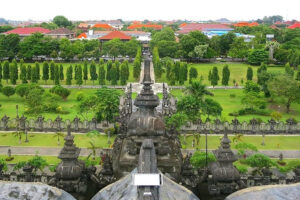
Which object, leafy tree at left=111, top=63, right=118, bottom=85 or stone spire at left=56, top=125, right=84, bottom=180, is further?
leafy tree at left=111, top=63, right=118, bottom=85

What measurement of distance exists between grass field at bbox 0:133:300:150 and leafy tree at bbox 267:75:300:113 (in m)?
9.26

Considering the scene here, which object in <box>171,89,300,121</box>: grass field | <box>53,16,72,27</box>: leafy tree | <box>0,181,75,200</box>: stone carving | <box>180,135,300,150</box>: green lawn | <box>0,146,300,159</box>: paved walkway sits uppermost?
<box>53,16,72,27</box>: leafy tree

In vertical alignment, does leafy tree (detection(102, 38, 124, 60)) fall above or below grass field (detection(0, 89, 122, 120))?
above

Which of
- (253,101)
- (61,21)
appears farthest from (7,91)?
(61,21)

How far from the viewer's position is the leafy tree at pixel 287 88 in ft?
135

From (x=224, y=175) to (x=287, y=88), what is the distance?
31949 mm

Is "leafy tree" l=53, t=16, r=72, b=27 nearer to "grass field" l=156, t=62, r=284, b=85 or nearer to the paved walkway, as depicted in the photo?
"grass field" l=156, t=62, r=284, b=85

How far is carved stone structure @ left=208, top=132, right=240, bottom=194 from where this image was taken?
1273 cm

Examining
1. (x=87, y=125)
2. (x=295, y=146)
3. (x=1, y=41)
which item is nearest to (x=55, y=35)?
(x=1, y=41)

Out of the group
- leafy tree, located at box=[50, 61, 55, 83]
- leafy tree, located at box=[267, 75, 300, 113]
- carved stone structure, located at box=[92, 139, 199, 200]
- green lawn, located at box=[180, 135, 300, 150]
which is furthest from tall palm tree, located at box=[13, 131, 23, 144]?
leafy tree, located at box=[267, 75, 300, 113]

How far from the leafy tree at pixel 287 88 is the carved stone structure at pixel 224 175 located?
103 ft

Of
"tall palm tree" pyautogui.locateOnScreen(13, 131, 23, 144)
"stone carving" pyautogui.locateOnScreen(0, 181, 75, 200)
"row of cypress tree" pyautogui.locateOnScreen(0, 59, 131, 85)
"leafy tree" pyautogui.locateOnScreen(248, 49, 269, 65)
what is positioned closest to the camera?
"stone carving" pyautogui.locateOnScreen(0, 181, 75, 200)

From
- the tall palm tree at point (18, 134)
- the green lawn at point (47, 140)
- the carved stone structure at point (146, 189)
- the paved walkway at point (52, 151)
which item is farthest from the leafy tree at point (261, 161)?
the tall palm tree at point (18, 134)

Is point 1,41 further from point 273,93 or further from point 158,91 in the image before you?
point 273,93
